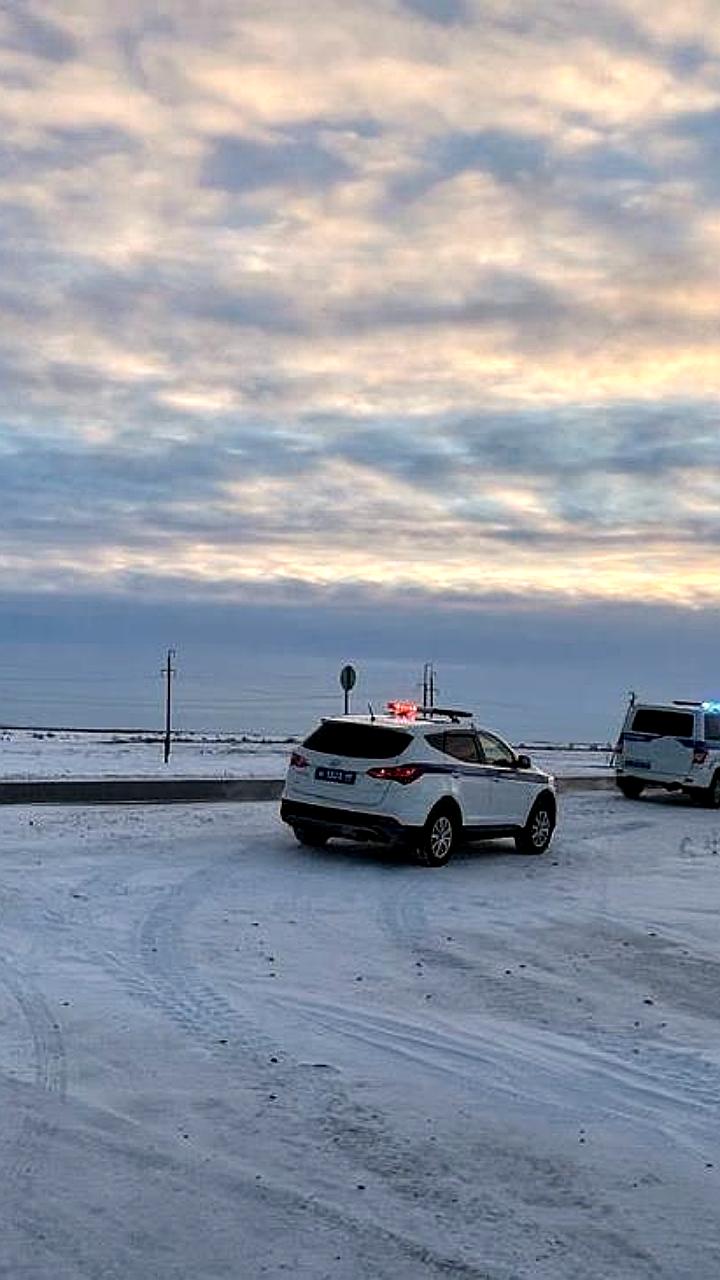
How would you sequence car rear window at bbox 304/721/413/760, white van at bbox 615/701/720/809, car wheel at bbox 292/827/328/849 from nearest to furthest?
1. car rear window at bbox 304/721/413/760
2. car wheel at bbox 292/827/328/849
3. white van at bbox 615/701/720/809

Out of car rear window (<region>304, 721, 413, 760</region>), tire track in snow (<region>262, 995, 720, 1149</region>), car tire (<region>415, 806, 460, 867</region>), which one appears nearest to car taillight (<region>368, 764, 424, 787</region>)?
car rear window (<region>304, 721, 413, 760</region>)

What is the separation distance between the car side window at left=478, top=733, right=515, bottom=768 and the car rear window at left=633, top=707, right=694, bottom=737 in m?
9.66

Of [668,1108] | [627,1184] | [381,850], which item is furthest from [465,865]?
[627,1184]

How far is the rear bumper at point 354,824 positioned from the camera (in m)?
16.1

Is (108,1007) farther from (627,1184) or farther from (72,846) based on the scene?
(72,846)

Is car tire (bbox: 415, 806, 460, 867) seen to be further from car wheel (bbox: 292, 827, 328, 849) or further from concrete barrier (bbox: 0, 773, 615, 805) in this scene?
concrete barrier (bbox: 0, 773, 615, 805)

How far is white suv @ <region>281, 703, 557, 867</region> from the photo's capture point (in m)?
16.2

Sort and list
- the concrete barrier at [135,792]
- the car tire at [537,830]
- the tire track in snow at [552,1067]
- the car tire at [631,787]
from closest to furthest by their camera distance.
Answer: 1. the tire track in snow at [552,1067]
2. the car tire at [537,830]
3. the concrete barrier at [135,792]
4. the car tire at [631,787]

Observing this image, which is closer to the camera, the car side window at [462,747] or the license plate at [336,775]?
the license plate at [336,775]

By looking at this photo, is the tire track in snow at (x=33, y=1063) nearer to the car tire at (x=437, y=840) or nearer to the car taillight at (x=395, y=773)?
the car taillight at (x=395, y=773)

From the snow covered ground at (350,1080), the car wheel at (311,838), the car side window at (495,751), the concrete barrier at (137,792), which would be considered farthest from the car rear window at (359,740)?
the concrete barrier at (137,792)

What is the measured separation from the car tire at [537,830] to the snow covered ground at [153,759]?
13069mm

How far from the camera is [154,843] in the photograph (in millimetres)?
17188

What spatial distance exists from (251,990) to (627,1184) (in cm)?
393
